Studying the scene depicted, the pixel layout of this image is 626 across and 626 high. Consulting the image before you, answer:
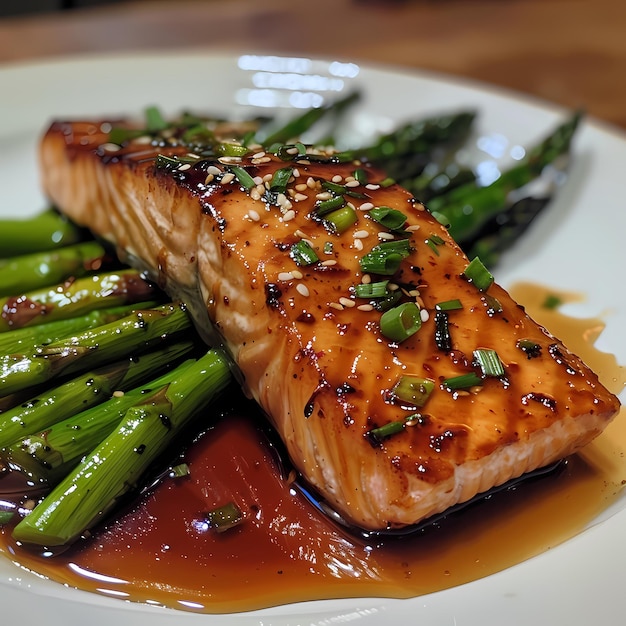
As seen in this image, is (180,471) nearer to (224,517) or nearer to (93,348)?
(224,517)

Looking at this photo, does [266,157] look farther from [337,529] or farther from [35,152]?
[35,152]

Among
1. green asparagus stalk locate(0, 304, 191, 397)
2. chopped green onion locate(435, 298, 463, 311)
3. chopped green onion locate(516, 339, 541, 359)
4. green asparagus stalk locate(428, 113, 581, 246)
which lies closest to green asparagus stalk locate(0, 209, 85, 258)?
green asparagus stalk locate(0, 304, 191, 397)

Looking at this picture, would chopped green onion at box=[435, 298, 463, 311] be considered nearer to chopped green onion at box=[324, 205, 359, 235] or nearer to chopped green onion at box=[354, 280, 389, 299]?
chopped green onion at box=[354, 280, 389, 299]

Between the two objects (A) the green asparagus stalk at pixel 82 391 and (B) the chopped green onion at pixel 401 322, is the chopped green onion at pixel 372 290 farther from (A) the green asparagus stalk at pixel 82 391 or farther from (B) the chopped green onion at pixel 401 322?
(A) the green asparagus stalk at pixel 82 391

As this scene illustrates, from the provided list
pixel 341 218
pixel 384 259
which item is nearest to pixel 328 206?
pixel 341 218

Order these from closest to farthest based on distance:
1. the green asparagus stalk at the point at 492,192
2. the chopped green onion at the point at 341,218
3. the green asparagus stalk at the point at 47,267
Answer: the chopped green onion at the point at 341,218, the green asparagus stalk at the point at 47,267, the green asparagus stalk at the point at 492,192

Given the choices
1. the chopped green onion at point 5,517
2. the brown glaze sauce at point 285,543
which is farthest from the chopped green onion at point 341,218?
the chopped green onion at point 5,517
